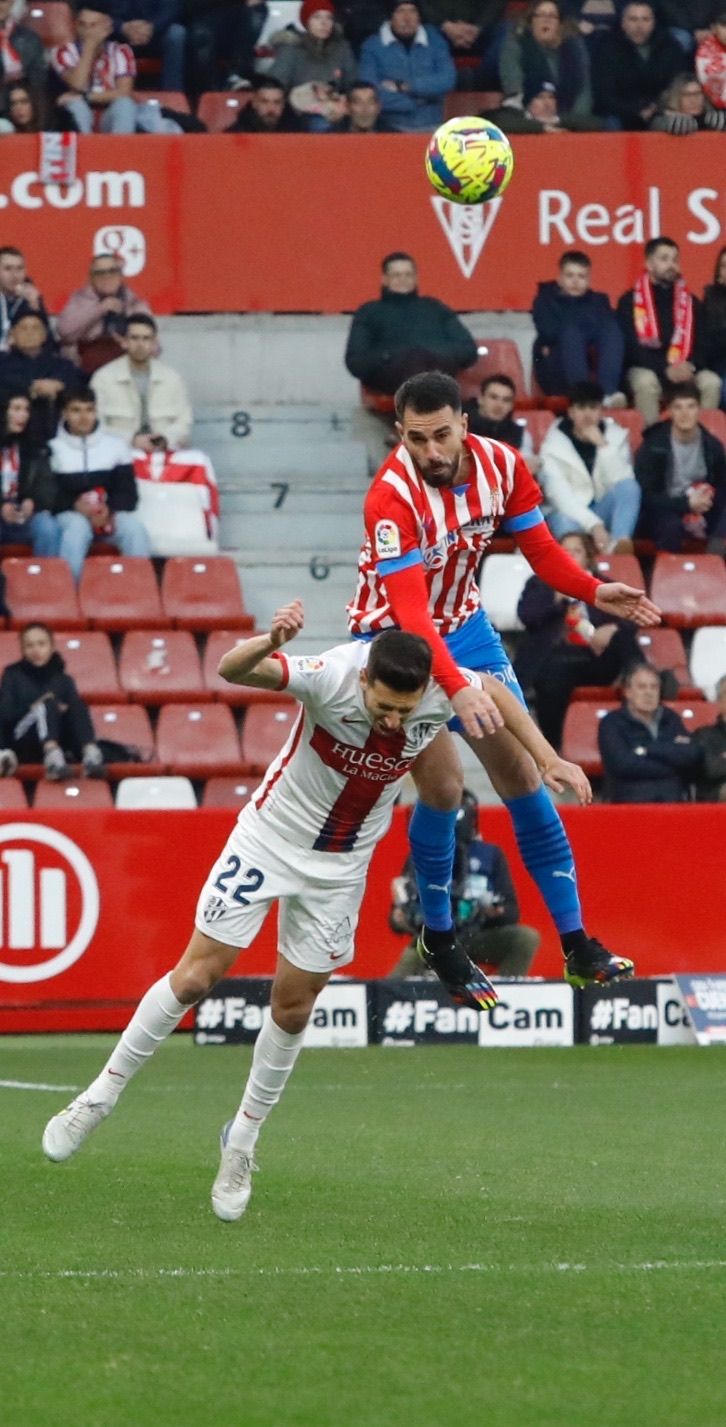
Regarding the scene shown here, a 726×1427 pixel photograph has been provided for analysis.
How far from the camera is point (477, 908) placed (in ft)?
47.9

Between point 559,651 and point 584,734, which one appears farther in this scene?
point 559,651

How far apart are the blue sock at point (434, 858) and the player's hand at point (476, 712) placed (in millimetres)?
1363

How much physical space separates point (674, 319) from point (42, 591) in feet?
18.2

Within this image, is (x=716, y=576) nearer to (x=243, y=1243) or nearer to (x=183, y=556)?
(x=183, y=556)

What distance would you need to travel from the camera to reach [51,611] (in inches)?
698

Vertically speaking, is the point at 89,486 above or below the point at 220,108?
below

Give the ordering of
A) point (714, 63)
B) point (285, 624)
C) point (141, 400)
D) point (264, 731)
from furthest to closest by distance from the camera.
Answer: point (714, 63), point (141, 400), point (264, 731), point (285, 624)

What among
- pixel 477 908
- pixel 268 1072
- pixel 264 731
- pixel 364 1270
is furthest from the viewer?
pixel 264 731

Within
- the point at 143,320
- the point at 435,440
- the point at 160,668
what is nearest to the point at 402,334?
the point at 143,320

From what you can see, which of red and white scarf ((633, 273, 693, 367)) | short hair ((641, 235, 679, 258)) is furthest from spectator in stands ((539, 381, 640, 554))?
short hair ((641, 235, 679, 258))

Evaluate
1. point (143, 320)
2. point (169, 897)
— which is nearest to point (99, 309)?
point (143, 320)

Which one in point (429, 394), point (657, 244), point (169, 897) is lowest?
point (169, 897)

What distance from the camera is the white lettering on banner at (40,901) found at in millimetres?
15062

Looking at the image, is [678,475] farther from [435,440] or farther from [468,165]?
[435,440]
